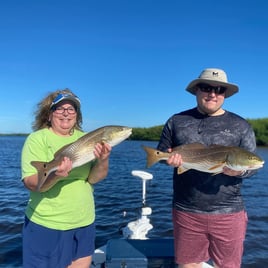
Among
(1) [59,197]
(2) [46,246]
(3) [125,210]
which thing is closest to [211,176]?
(1) [59,197]

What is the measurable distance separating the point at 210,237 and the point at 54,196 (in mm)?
1847

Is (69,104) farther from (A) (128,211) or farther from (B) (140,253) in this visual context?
(A) (128,211)

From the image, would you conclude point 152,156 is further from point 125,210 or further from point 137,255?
point 125,210

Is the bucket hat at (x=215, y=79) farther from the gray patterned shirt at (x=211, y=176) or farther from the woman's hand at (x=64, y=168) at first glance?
the woman's hand at (x=64, y=168)

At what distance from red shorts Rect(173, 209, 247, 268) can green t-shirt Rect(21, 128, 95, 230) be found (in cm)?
114

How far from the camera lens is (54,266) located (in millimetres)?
3436

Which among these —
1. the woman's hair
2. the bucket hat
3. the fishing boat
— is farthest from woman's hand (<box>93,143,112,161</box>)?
the fishing boat

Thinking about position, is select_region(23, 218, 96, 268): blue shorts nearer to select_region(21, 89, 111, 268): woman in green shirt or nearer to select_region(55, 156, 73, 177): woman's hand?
select_region(21, 89, 111, 268): woman in green shirt

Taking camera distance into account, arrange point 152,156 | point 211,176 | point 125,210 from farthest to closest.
Result: point 125,210 < point 152,156 < point 211,176

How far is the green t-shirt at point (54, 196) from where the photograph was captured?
340 centimetres

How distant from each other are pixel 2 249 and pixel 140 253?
4.35m

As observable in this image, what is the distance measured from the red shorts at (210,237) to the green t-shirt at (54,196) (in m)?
1.14

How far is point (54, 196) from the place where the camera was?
3426mm

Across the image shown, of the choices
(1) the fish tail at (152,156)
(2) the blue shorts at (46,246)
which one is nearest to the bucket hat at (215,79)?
(1) the fish tail at (152,156)
